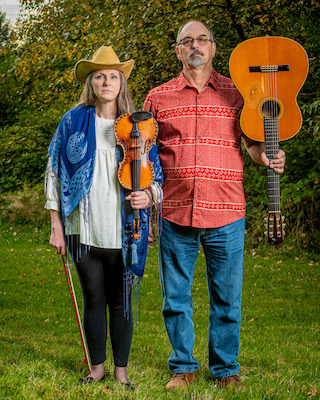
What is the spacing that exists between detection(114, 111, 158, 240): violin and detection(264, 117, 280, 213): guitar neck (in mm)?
679

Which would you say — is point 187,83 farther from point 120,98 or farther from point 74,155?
point 74,155

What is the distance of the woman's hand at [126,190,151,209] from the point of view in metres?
3.26

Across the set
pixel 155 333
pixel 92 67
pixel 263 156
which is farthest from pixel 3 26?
pixel 263 156

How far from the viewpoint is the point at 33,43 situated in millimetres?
10312

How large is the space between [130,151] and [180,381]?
1.50m

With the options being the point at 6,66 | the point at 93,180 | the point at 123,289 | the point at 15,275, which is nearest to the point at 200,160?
the point at 93,180

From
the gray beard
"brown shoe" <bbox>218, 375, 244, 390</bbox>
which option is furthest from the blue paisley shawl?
"brown shoe" <bbox>218, 375, 244, 390</bbox>

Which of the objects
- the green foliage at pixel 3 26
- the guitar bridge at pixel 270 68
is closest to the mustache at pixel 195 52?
the guitar bridge at pixel 270 68

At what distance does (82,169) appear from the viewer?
3324 mm

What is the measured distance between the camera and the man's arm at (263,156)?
10.9ft

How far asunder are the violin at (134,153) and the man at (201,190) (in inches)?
9.3

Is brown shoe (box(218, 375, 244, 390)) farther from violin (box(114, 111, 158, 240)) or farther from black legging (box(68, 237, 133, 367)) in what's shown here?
violin (box(114, 111, 158, 240))

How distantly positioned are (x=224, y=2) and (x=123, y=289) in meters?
6.77

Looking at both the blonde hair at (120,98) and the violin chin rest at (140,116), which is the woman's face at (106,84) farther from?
the violin chin rest at (140,116)
